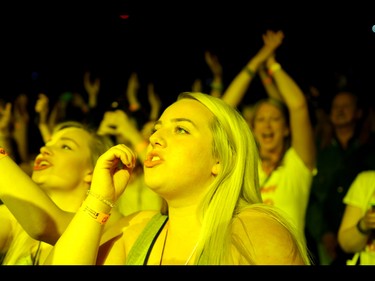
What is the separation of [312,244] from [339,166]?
484 millimetres

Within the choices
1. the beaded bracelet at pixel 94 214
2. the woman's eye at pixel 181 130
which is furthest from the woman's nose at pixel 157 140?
the beaded bracelet at pixel 94 214

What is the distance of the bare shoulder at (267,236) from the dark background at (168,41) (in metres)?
2.53

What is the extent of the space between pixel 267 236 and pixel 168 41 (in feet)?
11.7

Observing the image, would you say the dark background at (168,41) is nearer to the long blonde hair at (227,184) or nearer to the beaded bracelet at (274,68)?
the beaded bracelet at (274,68)

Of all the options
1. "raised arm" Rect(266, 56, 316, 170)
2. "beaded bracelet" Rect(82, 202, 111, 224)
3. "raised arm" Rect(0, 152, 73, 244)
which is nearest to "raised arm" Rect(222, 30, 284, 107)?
"raised arm" Rect(266, 56, 316, 170)

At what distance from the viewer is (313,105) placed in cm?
422

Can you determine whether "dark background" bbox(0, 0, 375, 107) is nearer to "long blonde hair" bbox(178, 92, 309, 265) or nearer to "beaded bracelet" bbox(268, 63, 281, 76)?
"beaded bracelet" bbox(268, 63, 281, 76)

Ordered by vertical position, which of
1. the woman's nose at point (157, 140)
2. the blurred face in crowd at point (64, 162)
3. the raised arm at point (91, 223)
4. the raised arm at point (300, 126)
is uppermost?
the raised arm at point (300, 126)

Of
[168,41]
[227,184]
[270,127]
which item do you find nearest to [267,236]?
[227,184]

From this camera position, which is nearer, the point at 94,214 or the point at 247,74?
the point at 94,214

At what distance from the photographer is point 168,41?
4969 millimetres

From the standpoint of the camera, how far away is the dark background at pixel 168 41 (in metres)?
4.42

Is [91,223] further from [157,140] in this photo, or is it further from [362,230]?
[362,230]

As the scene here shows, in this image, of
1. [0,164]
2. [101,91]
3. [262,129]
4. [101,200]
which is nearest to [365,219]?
[262,129]
